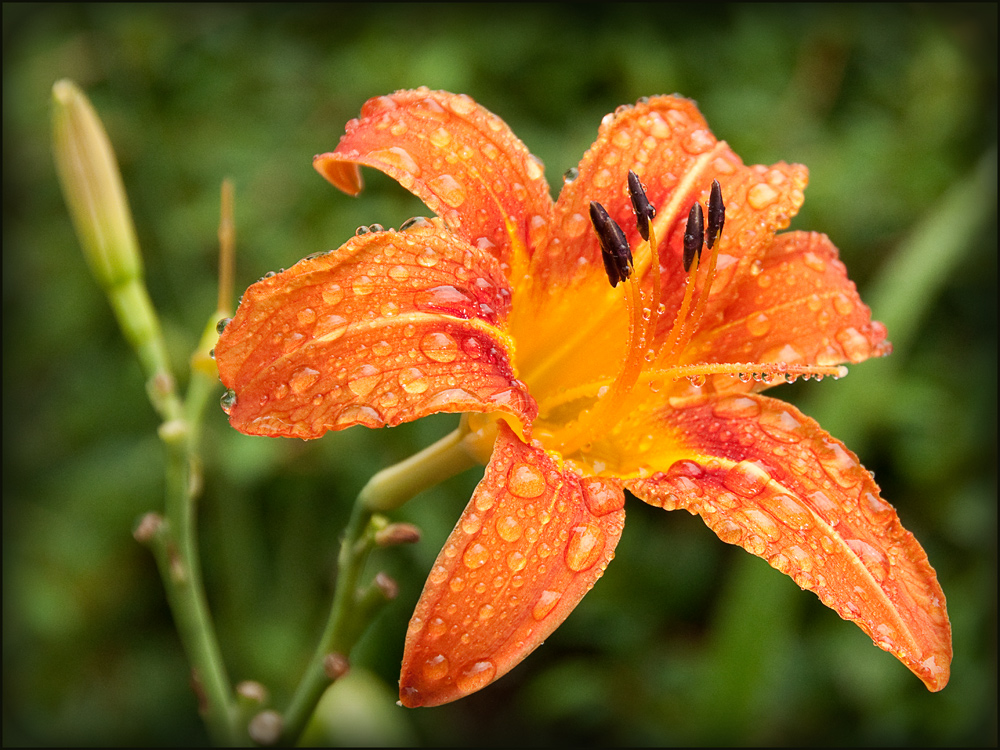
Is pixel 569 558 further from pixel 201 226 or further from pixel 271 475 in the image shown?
pixel 201 226

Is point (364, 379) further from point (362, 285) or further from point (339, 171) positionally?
point (339, 171)

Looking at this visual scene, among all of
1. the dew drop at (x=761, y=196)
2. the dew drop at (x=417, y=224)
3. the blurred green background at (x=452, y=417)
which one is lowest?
the blurred green background at (x=452, y=417)

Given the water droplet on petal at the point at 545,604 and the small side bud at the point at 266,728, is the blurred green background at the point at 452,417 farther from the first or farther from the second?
the water droplet on petal at the point at 545,604

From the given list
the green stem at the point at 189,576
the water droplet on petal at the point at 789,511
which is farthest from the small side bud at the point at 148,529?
the water droplet on petal at the point at 789,511

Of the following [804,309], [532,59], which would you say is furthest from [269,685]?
[532,59]

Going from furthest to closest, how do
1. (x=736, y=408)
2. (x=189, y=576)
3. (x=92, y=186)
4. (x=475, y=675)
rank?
(x=92, y=186) < (x=189, y=576) < (x=736, y=408) < (x=475, y=675)

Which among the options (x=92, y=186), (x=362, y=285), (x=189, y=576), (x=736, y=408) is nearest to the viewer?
(x=362, y=285)

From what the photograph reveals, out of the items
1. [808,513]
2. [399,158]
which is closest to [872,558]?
[808,513]
